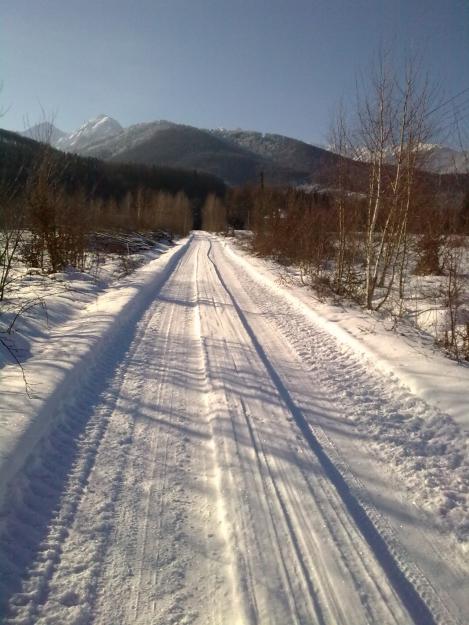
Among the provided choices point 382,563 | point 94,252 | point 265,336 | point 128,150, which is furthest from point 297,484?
point 128,150

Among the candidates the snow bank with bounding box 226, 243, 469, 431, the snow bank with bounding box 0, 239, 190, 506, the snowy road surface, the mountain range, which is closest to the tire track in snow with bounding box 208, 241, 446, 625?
the snowy road surface

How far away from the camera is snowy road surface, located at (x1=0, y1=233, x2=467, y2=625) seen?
77.7 inches

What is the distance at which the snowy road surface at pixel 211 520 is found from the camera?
1975 mm

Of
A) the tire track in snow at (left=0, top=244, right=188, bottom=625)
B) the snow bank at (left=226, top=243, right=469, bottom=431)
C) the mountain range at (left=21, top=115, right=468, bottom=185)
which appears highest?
the mountain range at (left=21, top=115, right=468, bottom=185)

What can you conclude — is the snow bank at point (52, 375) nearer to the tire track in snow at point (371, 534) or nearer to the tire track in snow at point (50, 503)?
the tire track in snow at point (50, 503)

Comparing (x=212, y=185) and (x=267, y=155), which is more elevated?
(x=267, y=155)

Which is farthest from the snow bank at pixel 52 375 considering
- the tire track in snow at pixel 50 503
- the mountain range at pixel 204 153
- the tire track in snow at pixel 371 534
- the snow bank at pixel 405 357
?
the mountain range at pixel 204 153

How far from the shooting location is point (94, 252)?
1627 centimetres

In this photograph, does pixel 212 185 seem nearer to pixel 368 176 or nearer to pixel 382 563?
pixel 368 176

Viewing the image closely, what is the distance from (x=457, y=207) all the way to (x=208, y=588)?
11.0m

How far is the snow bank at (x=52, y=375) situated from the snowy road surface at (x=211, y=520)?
128 millimetres

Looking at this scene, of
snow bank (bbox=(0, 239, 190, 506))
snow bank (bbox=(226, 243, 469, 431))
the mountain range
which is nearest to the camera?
snow bank (bbox=(0, 239, 190, 506))

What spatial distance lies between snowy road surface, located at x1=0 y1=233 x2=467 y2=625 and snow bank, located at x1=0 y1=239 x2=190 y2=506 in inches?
5.0

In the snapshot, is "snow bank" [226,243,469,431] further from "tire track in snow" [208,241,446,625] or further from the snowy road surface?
"tire track in snow" [208,241,446,625]
